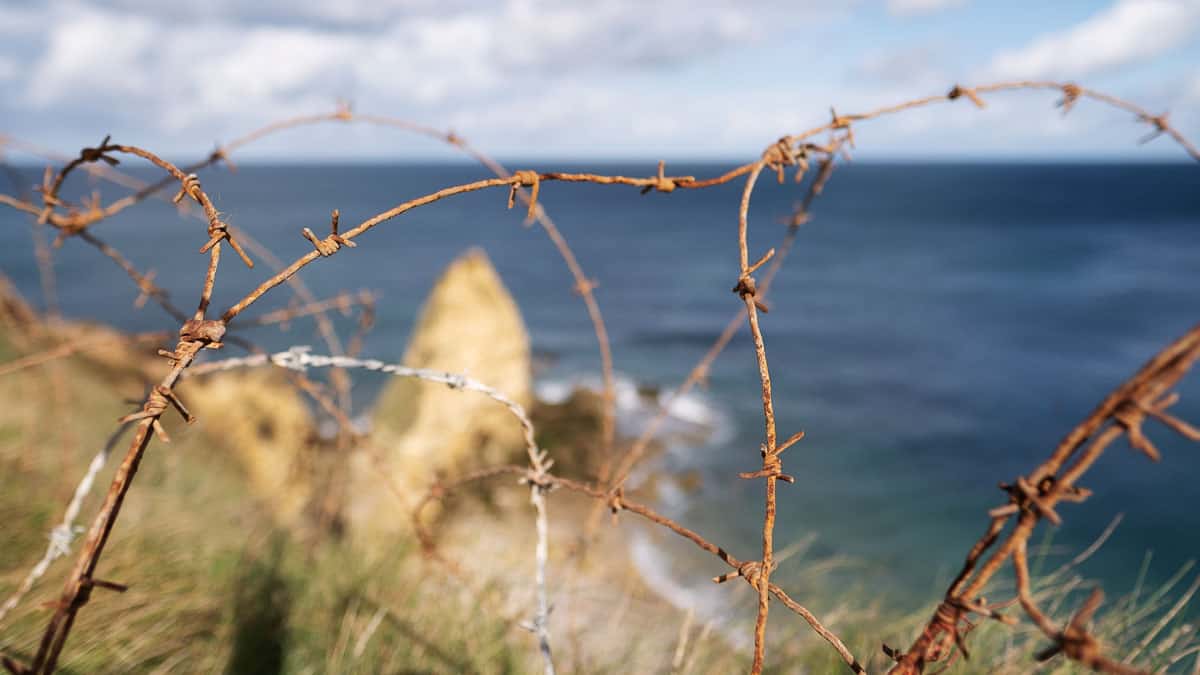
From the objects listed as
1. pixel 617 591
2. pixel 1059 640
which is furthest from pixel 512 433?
pixel 1059 640

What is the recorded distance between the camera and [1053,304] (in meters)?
34.3

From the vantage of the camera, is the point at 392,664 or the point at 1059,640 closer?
the point at 1059,640

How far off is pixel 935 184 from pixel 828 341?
4300 inches

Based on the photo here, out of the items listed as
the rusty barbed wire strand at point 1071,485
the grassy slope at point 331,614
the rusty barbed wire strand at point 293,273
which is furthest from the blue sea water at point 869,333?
the rusty barbed wire strand at point 1071,485

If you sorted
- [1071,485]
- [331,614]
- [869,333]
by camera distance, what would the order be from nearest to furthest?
Answer: [1071,485]
[331,614]
[869,333]

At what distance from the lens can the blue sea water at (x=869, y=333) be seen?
46.3ft

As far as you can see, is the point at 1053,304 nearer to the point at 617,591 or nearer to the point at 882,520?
the point at 882,520

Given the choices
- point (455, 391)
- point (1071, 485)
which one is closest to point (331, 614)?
point (1071, 485)

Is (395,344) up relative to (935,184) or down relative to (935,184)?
down

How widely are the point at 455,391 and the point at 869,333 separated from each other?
2279 cm

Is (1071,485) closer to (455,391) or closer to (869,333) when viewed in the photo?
(455,391)

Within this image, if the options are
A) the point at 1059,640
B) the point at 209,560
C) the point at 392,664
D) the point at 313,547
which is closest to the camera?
the point at 1059,640

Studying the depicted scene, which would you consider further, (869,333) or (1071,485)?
(869,333)

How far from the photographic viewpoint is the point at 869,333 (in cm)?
2906
